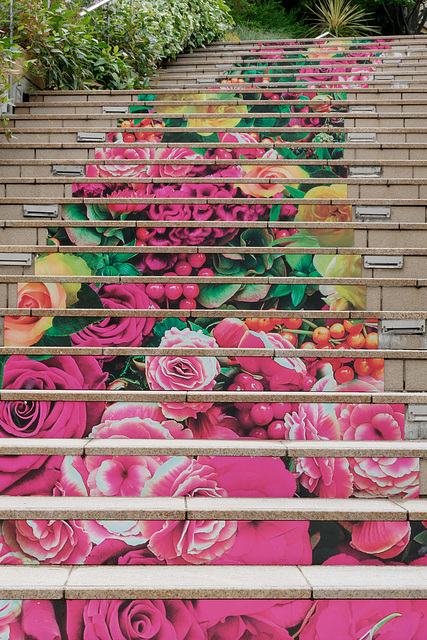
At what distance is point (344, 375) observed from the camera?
2.36 m

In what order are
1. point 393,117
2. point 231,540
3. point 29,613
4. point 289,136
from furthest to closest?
point 393,117, point 289,136, point 231,540, point 29,613

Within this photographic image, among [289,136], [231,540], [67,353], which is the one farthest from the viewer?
[289,136]

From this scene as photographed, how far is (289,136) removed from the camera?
4.08 meters

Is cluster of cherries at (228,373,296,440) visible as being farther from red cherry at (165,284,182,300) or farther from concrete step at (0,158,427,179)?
concrete step at (0,158,427,179)

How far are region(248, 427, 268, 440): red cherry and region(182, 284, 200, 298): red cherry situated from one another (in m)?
0.80

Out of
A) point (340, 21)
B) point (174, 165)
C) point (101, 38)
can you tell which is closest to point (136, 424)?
point (174, 165)

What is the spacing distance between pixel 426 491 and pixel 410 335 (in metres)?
0.76

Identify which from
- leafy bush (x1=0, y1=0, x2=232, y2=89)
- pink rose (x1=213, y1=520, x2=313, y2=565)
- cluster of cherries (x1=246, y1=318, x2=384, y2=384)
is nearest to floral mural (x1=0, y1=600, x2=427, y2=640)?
pink rose (x1=213, y1=520, x2=313, y2=565)

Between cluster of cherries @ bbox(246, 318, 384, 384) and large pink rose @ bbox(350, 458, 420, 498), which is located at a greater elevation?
cluster of cherries @ bbox(246, 318, 384, 384)

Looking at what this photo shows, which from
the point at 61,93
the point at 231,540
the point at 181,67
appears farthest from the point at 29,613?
the point at 181,67

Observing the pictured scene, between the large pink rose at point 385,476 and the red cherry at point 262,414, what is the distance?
36 centimetres

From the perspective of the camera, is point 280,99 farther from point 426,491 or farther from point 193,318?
point 426,491

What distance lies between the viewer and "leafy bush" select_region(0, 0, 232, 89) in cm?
432

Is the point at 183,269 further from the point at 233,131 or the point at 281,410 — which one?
the point at 233,131
